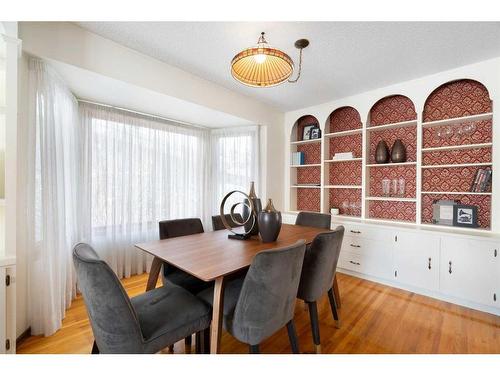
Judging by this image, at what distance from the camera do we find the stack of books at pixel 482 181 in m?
2.35

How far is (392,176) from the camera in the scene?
311cm

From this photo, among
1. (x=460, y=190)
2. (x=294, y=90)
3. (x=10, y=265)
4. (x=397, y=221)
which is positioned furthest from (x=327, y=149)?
(x=10, y=265)

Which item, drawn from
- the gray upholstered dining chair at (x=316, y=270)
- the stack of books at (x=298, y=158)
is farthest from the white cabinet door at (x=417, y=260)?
the stack of books at (x=298, y=158)

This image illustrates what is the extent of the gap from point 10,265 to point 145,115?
227 centimetres

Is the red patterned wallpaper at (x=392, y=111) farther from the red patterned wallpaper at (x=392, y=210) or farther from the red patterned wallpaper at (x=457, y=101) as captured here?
the red patterned wallpaper at (x=392, y=210)

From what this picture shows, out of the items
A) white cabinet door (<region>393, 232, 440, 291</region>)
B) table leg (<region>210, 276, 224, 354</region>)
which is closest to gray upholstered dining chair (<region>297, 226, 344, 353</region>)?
table leg (<region>210, 276, 224, 354</region>)

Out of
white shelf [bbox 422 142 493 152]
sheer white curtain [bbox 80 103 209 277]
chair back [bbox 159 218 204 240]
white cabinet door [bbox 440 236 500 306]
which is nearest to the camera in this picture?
chair back [bbox 159 218 204 240]

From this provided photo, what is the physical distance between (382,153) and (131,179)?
130 inches

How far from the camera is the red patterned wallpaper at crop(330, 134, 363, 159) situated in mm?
3381

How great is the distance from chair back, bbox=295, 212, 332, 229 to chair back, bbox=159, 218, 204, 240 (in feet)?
4.05

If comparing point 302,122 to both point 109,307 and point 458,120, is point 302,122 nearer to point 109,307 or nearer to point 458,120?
point 458,120

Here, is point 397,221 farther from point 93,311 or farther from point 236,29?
point 93,311

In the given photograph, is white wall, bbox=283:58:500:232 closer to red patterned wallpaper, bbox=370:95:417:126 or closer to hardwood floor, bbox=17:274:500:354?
red patterned wallpaper, bbox=370:95:417:126

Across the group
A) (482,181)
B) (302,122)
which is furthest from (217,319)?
(302,122)
